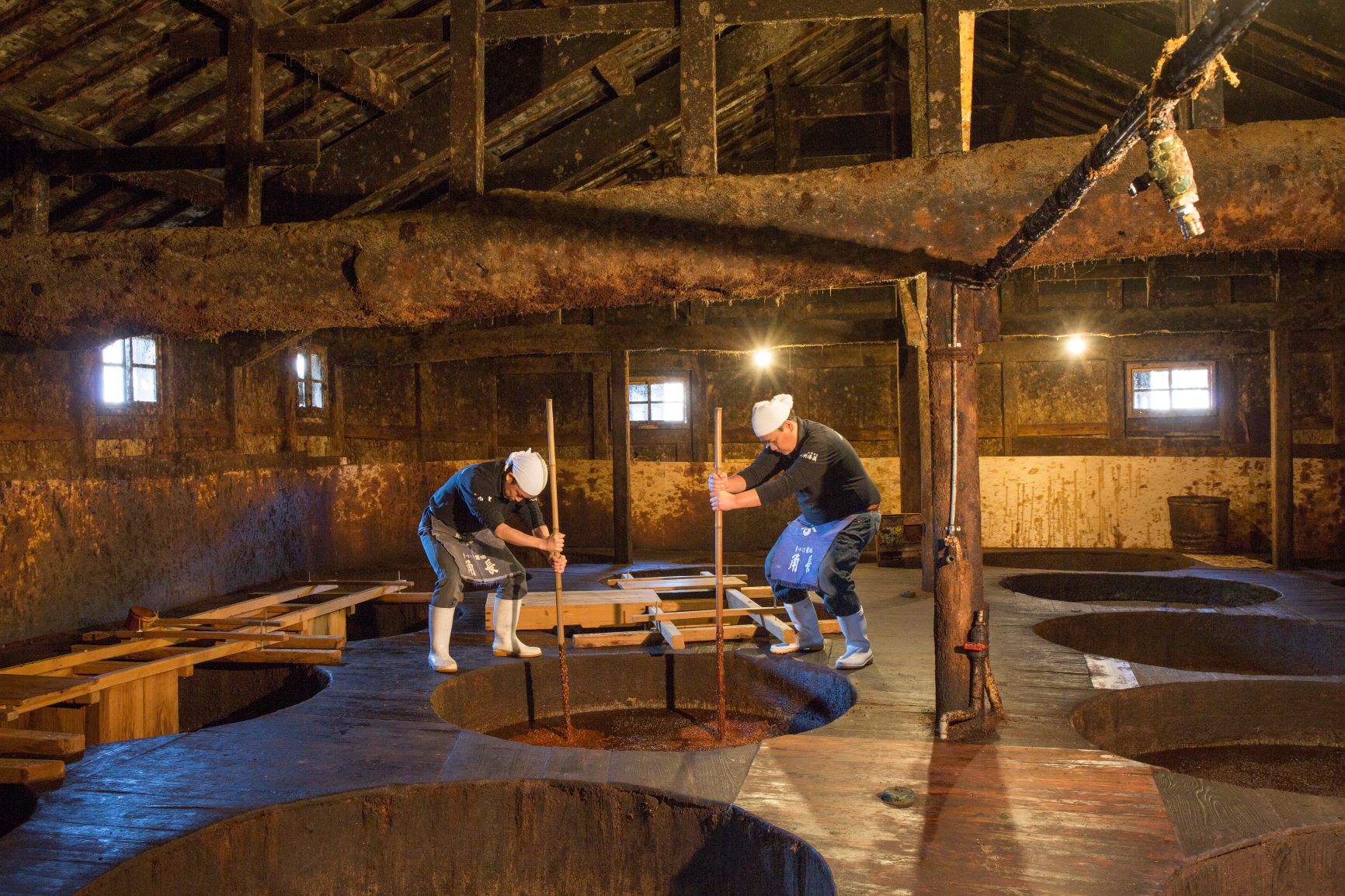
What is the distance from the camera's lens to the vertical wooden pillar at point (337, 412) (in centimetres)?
1123

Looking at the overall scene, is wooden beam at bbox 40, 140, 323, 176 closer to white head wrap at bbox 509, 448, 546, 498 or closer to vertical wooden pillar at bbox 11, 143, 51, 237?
vertical wooden pillar at bbox 11, 143, 51, 237

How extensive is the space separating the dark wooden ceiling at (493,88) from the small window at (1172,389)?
4.59 meters

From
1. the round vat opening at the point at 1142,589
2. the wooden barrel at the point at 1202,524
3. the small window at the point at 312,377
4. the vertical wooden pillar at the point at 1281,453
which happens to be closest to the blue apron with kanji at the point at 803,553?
the round vat opening at the point at 1142,589

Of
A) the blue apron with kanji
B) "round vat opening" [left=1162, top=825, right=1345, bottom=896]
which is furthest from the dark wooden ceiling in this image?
"round vat opening" [left=1162, top=825, right=1345, bottom=896]

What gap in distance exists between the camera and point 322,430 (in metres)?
11.0

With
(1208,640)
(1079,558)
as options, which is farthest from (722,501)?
(1079,558)

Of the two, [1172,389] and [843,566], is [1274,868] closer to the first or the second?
[843,566]

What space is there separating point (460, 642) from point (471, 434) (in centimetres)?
810

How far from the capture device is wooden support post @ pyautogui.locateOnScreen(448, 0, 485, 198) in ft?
15.0

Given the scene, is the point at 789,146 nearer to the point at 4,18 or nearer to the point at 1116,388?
the point at 1116,388

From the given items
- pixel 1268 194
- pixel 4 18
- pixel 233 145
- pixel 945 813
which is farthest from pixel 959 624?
pixel 4 18

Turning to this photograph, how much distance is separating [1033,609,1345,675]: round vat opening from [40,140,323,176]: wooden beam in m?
5.58

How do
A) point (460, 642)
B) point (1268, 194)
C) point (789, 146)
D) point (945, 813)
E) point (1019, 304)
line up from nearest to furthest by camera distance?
point (945, 813) < point (1268, 194) < point (460, 642) < point (789, 146) < point (1019, 304)

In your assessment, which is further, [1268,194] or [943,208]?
[943,208]
